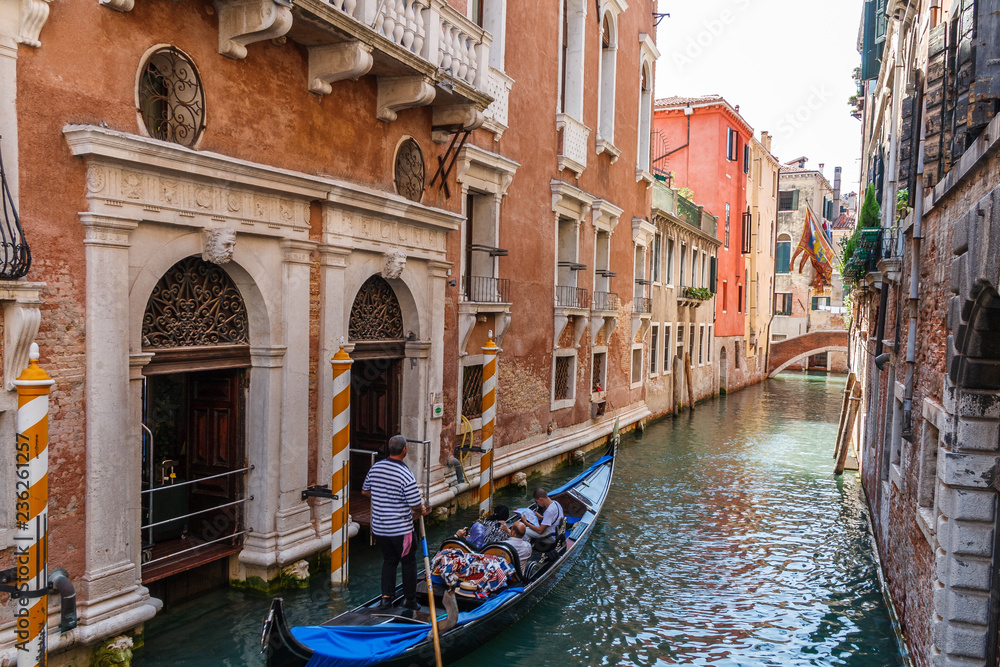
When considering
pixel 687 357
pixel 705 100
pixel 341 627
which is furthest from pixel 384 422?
pixel 705 100

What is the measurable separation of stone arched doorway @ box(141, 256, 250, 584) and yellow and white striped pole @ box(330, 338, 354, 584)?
769 millimetres

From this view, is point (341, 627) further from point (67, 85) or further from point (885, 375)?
point (885, 375)

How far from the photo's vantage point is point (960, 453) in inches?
184

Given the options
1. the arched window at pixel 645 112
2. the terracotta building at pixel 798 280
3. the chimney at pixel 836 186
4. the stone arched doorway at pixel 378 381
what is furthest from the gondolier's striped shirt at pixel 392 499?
the chimney at pixel 836 186

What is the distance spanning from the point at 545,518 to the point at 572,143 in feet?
23.5

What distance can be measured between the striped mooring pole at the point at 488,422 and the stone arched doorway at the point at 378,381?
1011 mm

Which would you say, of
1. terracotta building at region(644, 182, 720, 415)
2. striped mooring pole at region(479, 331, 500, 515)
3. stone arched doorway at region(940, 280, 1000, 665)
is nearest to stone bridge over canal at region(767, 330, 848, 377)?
terracotta building at region(644, 182, 720, 415)

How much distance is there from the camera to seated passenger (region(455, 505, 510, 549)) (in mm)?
6984

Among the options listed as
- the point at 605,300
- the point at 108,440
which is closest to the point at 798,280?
the point at 605,300

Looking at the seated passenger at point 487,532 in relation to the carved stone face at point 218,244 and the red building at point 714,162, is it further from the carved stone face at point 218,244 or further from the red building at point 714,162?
the red building at point 714,162

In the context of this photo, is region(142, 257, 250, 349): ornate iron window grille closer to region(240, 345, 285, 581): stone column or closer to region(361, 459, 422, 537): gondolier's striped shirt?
region(240, 345, 285, 581): stone column

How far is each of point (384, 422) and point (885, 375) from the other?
238 inches

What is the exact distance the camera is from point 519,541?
278 inches

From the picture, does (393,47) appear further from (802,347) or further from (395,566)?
(802,347)
